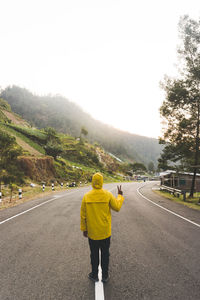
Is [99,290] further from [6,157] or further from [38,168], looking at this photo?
[38,168]

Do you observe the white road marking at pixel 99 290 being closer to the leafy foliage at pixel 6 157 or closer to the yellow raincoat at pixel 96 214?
the yellow raincoat at pixel 96 214

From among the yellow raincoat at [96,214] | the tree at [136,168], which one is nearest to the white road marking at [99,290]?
the yellow raincoat at [96,214]

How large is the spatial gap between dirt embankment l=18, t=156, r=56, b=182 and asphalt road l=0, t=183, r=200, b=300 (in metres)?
19.9

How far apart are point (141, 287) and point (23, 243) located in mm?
3568

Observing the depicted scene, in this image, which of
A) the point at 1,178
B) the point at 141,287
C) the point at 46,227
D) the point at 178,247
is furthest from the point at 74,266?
the point at 1,178

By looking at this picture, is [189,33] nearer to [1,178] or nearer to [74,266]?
[74,266]

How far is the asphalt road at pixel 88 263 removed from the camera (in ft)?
9.86

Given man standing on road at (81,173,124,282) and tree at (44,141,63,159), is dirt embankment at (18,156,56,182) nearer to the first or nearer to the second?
tree at (44,141,63,159)

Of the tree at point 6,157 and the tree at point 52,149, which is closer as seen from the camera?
the tree at point 6,157

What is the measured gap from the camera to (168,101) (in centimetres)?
1814

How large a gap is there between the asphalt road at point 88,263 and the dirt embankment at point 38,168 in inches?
785

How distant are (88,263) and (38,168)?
2536 centimetres

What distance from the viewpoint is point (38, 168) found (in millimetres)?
27750

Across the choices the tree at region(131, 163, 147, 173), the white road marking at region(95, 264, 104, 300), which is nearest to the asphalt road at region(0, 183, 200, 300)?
the white road marking at region(95, 264, 104, 300)
